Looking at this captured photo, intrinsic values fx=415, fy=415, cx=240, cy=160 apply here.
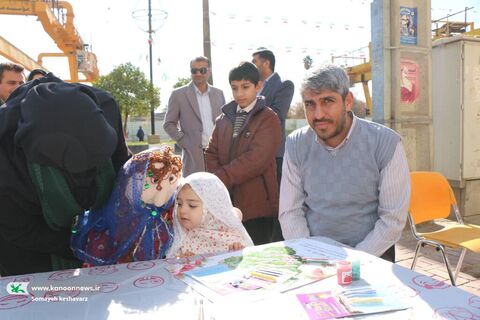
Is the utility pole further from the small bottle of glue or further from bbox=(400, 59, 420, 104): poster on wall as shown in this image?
the small bottle of glue

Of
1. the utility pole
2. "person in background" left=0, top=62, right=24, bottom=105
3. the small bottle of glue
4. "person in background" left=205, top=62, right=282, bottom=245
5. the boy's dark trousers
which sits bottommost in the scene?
the boy's dark trousers

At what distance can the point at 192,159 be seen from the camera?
3699mm

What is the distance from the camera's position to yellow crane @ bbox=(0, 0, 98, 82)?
619 inches

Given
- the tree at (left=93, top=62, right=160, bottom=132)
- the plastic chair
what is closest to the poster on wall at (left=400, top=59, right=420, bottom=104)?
the plastic chair

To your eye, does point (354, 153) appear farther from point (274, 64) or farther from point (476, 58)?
point (476, 58)

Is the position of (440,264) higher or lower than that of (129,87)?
lower

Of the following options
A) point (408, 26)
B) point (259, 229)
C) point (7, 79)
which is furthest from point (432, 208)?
point (7, 79)

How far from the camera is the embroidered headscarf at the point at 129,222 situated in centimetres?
163

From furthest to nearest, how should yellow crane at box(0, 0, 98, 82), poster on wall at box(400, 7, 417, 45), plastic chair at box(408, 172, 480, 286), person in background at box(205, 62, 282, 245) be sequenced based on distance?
yellow crane at box(0, 0, 98, 82) → poster on wall at box(400, 7, 417, 45) → plastic chair at box(408, 172, 480, 286) → person in background at box(205, 62, 282, 245)

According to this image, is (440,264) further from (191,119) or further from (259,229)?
(191,119)

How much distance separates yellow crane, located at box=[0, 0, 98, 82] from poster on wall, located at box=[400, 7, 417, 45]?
478 inches

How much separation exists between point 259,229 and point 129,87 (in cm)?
2737

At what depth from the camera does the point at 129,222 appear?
1668 mm

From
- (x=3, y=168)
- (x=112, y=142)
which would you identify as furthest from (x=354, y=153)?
(x=3, y=168)
